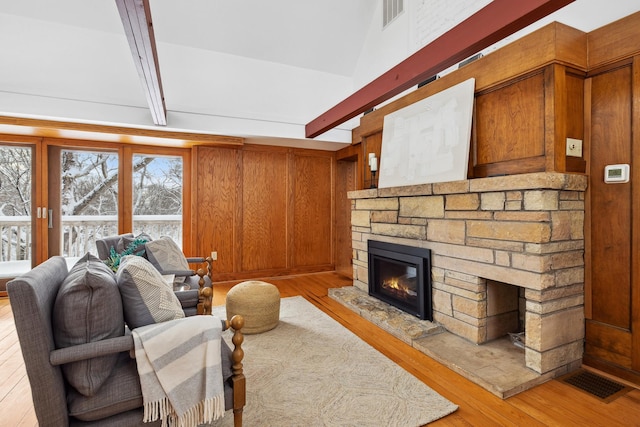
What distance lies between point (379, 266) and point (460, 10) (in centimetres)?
292

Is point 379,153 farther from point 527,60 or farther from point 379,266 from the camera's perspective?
point 527,60

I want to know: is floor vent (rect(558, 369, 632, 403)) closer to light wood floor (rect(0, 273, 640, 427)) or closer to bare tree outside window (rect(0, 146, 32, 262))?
light wood floor (rect(0, 273, 640, 427))

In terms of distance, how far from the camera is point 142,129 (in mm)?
4281

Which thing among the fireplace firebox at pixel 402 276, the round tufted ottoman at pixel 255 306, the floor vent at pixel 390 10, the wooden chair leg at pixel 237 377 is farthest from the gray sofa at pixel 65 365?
the floor vent at pixel 390 10

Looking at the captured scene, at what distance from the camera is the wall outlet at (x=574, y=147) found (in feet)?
7.61

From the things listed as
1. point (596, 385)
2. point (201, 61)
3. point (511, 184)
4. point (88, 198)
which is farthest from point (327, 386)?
point (88, 198)

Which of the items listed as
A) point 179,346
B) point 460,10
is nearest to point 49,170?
point 179,346

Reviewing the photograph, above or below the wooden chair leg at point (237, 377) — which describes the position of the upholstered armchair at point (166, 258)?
above

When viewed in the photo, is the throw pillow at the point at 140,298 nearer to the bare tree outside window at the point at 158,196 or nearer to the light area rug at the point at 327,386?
the light area rug at the point at 327,386

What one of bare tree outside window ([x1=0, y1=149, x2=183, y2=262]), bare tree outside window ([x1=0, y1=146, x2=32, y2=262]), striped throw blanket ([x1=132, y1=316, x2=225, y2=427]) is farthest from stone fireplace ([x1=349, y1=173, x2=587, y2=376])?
bare tree outside window ([x1=0, y1=146, x2=32, y2=262])

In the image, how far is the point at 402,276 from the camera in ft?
11.7

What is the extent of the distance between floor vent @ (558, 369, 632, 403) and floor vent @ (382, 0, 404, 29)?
→ 4.22 meters

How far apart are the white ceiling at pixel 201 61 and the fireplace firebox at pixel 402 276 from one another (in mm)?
→ 2217

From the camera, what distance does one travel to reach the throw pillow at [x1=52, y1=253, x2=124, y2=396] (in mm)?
1322
